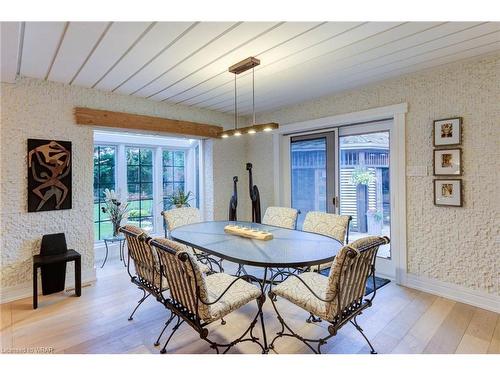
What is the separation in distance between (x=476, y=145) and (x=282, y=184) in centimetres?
252

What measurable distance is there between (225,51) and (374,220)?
273 centimetres

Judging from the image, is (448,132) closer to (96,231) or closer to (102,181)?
(102,181)

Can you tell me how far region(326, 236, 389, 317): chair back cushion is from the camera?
1.55 metres

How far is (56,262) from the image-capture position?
2715 millimetres

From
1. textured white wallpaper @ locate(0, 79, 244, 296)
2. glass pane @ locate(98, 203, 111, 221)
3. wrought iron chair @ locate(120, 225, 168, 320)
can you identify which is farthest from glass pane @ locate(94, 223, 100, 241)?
wrought iron chair @ locate(120, 225, 168, 320)

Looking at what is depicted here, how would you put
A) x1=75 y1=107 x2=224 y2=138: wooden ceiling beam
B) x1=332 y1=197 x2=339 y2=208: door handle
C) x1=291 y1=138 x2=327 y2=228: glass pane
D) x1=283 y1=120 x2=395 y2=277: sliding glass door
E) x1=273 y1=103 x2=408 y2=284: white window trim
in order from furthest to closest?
1. x1=291 y1=138 x2=327 y2=228: glass pane
2. x1=332 y1=197 x2=339 y2=208: door handle
3. x1=283 y1=120 x2=395 y2=277: sliding glass door
4. x1=75 y1=107 x2=224 y2=138: wooden ceiling beam
5. x1=273 y1=103 x2=408 y2=284: white window trim

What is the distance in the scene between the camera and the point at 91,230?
3.28 m

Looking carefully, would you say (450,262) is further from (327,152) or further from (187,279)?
(187,279)

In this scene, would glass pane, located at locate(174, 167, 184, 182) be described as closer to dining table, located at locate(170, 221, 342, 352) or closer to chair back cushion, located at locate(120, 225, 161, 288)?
dining table, located at locate(170, 221, 342, 352)

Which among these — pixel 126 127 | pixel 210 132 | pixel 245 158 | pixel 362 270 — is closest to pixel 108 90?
pixel 126 127

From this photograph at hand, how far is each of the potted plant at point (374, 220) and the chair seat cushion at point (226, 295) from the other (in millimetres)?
2195

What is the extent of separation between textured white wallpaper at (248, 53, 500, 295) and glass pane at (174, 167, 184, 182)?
3.53 m

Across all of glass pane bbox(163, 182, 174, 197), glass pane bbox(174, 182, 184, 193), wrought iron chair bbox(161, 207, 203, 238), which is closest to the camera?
wrought iron chair bbox(161, 207, 203, 238)

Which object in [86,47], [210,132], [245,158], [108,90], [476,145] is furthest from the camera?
[245,158]
